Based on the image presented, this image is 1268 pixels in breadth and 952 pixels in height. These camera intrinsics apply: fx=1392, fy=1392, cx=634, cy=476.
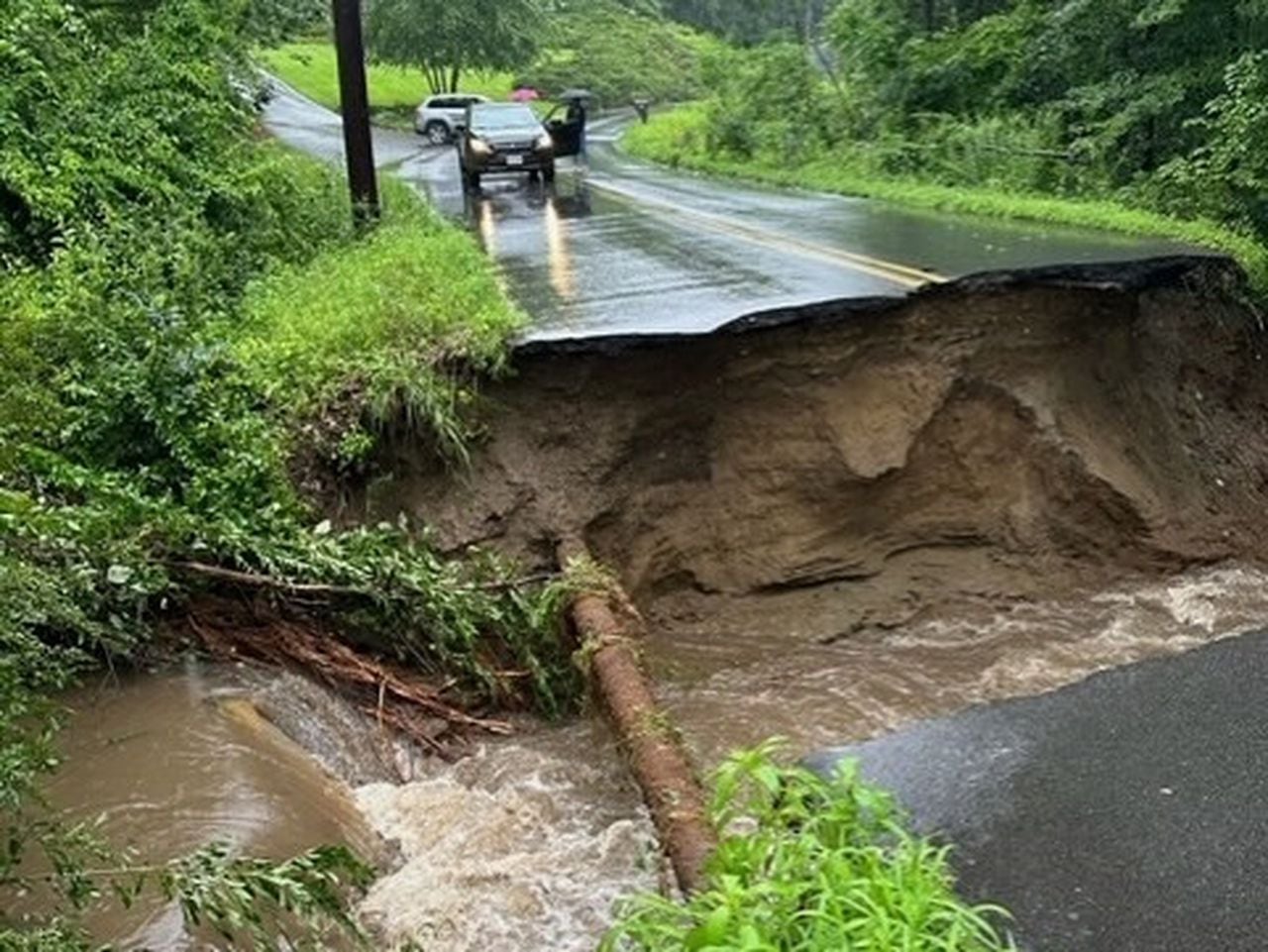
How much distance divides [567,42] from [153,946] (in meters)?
72.8

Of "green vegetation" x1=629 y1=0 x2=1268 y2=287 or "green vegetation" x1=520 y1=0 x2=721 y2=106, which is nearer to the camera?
"green vegetation" x1=629 y1=0 x2=1268 y2=287

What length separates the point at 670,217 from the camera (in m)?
17.1

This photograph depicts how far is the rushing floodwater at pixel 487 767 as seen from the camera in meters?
4.96

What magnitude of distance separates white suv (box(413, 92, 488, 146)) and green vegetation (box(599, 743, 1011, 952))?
37790mm

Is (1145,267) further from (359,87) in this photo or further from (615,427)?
(359,87)

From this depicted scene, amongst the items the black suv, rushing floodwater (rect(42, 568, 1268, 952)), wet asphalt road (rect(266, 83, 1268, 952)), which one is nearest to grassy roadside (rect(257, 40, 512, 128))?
the black suv

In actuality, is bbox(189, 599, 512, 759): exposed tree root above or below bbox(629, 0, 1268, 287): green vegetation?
below

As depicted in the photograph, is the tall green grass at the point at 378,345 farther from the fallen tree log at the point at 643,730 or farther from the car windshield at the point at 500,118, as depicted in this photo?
the car windshield at the point at 500,118

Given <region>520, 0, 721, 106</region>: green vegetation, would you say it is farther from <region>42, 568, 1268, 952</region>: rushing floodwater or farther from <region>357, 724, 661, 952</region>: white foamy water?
<region>357, 724, 661, 952</region>: white foamy water

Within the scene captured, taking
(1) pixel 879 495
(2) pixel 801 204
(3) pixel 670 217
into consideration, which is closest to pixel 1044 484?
(1) pixel 879 495

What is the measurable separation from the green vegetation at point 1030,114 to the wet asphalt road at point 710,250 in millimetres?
1203

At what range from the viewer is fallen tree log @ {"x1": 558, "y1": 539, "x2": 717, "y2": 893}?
4496mm

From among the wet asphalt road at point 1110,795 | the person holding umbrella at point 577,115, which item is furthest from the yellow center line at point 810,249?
the person holding umbrella at point 577,115

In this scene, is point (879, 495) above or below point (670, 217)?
below
